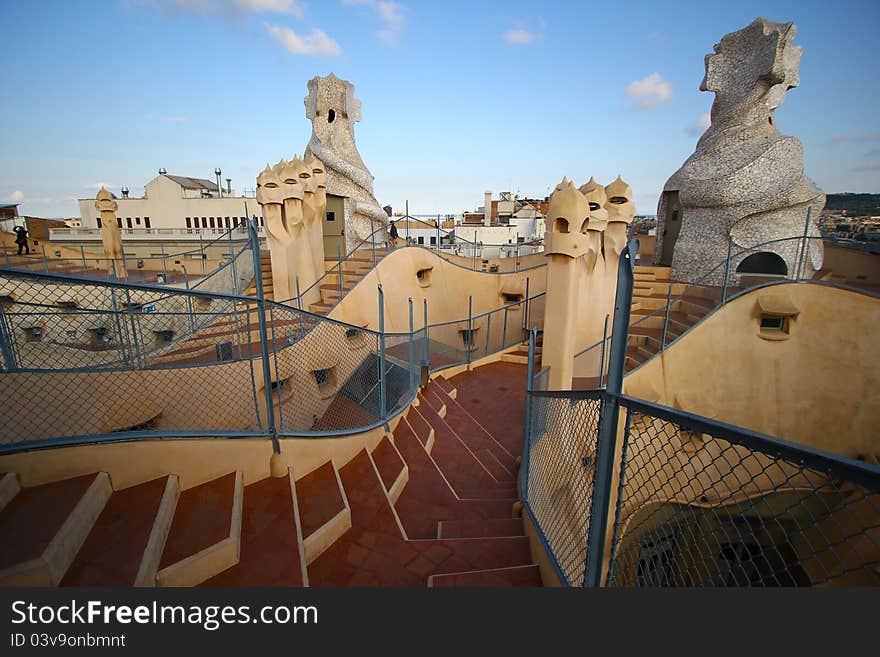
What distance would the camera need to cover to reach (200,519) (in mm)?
3463

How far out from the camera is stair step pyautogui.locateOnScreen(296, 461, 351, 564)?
12.6ft

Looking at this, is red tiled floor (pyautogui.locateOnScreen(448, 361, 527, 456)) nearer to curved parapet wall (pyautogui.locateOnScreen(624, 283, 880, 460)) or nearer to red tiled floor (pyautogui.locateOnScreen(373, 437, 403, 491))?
red tiled floor (pyautogui.locateOnScreen(373, 437, 403, 491))

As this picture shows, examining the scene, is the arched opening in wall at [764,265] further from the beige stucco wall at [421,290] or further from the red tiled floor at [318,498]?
the red tiled floor at [318,498]

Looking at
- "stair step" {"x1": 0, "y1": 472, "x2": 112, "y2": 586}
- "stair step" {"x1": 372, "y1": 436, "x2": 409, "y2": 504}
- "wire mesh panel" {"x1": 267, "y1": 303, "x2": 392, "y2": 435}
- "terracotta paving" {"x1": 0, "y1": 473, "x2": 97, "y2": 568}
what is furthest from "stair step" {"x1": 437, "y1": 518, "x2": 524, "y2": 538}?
"terracotta paving" {"x1": 0, "y1": 473, "x2": 97, "y2": 568}

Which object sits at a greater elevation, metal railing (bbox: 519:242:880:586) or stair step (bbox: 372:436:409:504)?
metal railing (bbox: 519:242:880:586)

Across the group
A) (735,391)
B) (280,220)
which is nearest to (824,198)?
(735,391)

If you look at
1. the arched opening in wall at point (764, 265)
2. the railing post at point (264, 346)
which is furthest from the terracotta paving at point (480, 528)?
the arched opening in wall at point (764, 265)

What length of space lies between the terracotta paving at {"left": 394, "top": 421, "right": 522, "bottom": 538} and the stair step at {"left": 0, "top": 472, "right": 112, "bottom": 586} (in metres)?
2.89

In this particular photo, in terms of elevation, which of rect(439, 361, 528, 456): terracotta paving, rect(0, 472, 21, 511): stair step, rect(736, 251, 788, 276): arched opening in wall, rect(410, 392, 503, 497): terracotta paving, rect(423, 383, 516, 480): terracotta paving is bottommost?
rect(439, 361, 528, 456): terracotta paving

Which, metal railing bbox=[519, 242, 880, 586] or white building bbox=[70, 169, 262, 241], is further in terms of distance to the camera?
white building bbox=[70, 169, 262, 241]

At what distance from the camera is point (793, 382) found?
34.3ft

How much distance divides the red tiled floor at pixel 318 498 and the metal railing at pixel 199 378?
0.46 m

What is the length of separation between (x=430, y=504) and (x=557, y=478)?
5.26 feet

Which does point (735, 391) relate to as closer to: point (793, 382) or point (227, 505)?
point (793, 382)
